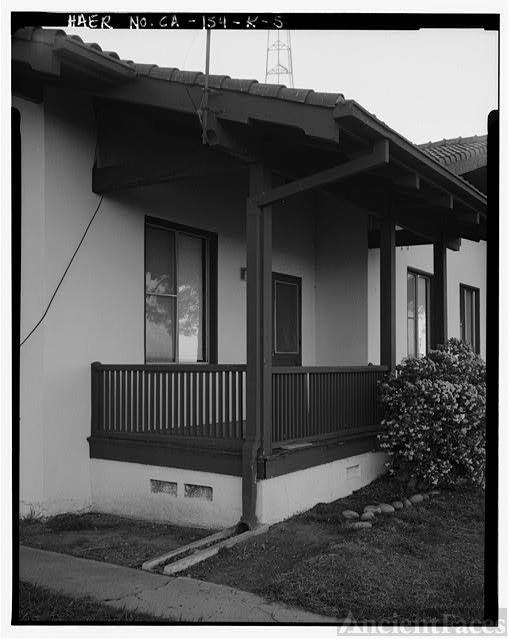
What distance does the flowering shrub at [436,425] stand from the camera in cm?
748

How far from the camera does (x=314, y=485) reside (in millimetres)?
6910

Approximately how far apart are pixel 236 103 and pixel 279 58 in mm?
785

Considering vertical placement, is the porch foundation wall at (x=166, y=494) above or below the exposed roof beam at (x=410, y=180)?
below

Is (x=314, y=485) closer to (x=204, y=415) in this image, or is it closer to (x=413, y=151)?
(x=204, y=415)

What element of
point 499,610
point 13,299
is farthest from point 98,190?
point 499,610

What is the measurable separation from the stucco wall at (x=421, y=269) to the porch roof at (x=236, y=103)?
143 inches

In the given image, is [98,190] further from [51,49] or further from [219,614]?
[219,614]

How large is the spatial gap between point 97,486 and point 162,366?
1.46 metres

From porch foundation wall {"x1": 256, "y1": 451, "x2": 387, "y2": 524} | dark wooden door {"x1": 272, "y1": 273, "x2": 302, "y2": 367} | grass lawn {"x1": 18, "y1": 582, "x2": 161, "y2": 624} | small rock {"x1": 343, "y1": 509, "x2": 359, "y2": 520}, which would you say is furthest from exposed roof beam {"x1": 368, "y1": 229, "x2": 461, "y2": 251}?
grass lawn {"x1": 18, "y1": 582, "x2": 161, "y2": 624}

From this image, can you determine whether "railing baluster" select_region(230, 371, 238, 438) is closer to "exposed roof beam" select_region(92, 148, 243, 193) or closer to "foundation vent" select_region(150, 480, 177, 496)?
"foundation vent" select_region(150, 480, 177, 496)

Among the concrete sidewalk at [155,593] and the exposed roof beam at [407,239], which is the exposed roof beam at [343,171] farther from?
the exposed roof beam at [407,239]

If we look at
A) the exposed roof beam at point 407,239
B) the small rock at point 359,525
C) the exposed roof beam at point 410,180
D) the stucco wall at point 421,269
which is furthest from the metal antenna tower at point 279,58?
the stucco wall at point 421,269

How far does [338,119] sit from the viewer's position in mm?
5359

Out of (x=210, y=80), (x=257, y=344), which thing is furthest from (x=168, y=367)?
(x=210, y=80)
